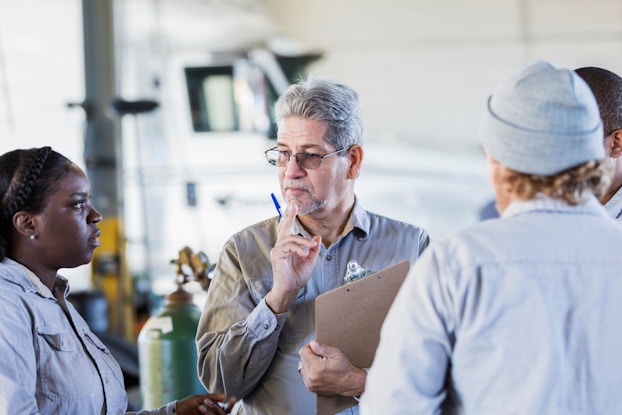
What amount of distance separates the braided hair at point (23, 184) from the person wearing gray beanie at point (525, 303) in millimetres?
1013

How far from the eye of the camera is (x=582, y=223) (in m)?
1.51

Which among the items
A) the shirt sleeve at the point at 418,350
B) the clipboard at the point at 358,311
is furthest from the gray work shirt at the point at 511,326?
the clipboard at the point at 358,311

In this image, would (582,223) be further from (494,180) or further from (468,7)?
(468,7)

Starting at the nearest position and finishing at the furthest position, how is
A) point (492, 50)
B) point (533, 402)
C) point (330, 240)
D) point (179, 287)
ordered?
point (533, 402)
point (330, 240)
point (179, 287)
point (492, 50)

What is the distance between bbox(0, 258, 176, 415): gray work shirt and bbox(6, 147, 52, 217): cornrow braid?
12 cm

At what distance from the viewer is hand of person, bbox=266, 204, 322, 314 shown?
82.8 inches

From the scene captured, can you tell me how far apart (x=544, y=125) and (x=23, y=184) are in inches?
47.8

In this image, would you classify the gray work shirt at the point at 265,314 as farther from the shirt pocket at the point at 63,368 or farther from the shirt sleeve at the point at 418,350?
the shirt sleeve at the point at 418,350

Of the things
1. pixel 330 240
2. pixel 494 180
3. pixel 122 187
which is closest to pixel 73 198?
pixel 330 240

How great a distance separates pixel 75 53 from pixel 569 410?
1043cm

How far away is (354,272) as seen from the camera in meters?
2.20

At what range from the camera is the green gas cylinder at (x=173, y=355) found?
3246 millimetres

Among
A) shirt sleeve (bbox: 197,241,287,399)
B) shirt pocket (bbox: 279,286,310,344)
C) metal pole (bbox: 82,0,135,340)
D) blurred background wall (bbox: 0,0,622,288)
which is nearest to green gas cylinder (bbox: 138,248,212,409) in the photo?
shirt sleeve (bbox: 197,241,287,399)

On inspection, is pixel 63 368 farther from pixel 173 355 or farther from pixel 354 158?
pixel 173 355
